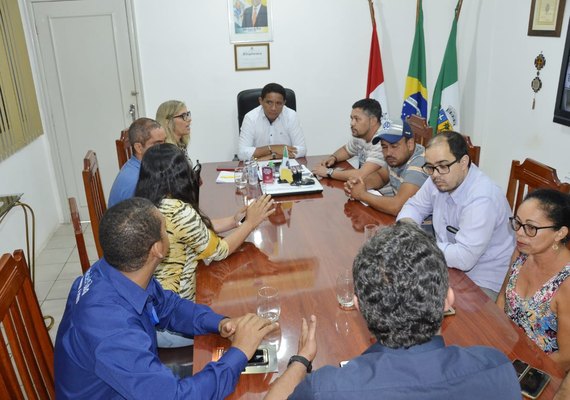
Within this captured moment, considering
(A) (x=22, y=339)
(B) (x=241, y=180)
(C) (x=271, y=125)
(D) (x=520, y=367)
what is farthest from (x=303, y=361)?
(C) (x=271, y=125)

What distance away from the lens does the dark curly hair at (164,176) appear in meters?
1.84

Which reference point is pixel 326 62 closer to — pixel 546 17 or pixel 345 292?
pixel 546 17

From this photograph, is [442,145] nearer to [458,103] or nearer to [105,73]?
[458,103]

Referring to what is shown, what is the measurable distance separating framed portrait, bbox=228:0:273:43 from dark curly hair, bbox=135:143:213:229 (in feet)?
8.78

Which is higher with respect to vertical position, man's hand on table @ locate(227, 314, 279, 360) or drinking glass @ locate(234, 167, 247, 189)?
drinking glass @ locate(234, 167, 247, 189)

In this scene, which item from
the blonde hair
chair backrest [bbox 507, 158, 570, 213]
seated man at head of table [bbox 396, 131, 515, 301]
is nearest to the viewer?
seated man at head of table [bbox 396, 131, 515, 301]

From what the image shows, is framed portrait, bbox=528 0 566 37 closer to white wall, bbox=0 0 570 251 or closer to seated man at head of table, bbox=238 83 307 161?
white wall, bbox=0 0 570 251

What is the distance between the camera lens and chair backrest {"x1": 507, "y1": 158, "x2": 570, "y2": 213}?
78.4 inches

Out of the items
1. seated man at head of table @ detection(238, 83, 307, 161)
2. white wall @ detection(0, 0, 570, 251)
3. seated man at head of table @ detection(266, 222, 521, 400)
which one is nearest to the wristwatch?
seated man at head of table @ detection(266, 222, 521, 400)

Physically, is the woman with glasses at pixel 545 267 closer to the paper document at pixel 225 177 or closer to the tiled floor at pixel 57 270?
the paper document at pixel 225 177

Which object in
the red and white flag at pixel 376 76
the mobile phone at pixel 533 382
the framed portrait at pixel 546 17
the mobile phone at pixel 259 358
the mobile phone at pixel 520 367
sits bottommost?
the mobile phone at pixel 259 358

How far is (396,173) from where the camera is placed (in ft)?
9.10

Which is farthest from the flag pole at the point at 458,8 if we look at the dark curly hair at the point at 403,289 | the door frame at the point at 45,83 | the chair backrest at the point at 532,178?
the dark curly hair at the point at 403,289

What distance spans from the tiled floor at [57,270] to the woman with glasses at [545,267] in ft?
8.36
